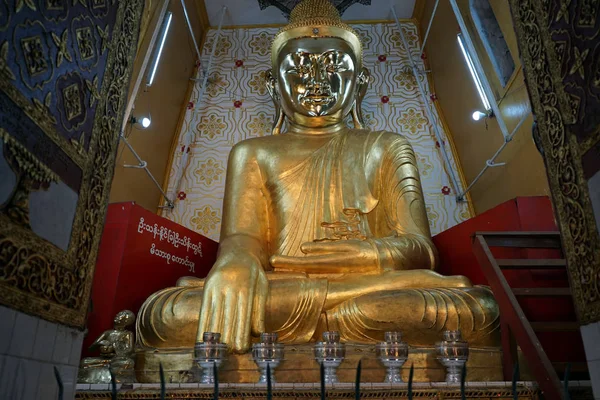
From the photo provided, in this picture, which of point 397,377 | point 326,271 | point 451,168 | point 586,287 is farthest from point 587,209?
point 451,168

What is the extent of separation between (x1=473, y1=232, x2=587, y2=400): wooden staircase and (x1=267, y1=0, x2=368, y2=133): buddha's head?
156 centimetres

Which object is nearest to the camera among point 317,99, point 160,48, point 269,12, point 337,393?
point 337,393

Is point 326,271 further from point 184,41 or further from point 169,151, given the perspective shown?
point 184,41

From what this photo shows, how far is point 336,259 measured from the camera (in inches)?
110

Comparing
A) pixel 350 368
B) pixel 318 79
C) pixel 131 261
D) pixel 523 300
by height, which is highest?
pixel 318 79

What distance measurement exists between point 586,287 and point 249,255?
5.51 feet

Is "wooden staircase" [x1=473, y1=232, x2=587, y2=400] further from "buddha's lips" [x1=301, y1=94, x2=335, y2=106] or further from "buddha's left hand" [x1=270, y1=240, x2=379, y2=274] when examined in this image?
"buddha's lips" [x1=301, y1=94, x2=335, y2=106]

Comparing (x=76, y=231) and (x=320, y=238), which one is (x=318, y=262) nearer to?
(x=320, y=238)

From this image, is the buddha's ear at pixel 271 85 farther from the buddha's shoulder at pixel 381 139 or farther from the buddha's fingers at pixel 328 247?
the buddha's fingers at pixel 328 247

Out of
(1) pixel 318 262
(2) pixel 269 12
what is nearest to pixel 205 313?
(1) pixel 318 262

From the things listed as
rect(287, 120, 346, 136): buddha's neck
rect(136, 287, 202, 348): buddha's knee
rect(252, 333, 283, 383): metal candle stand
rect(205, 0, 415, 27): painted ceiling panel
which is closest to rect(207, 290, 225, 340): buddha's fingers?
rect(136, 287, 202, 348): buddha's knee

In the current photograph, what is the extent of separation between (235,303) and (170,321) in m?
0.32

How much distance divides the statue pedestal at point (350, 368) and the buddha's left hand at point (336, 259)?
0.50 m

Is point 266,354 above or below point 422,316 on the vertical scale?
below
